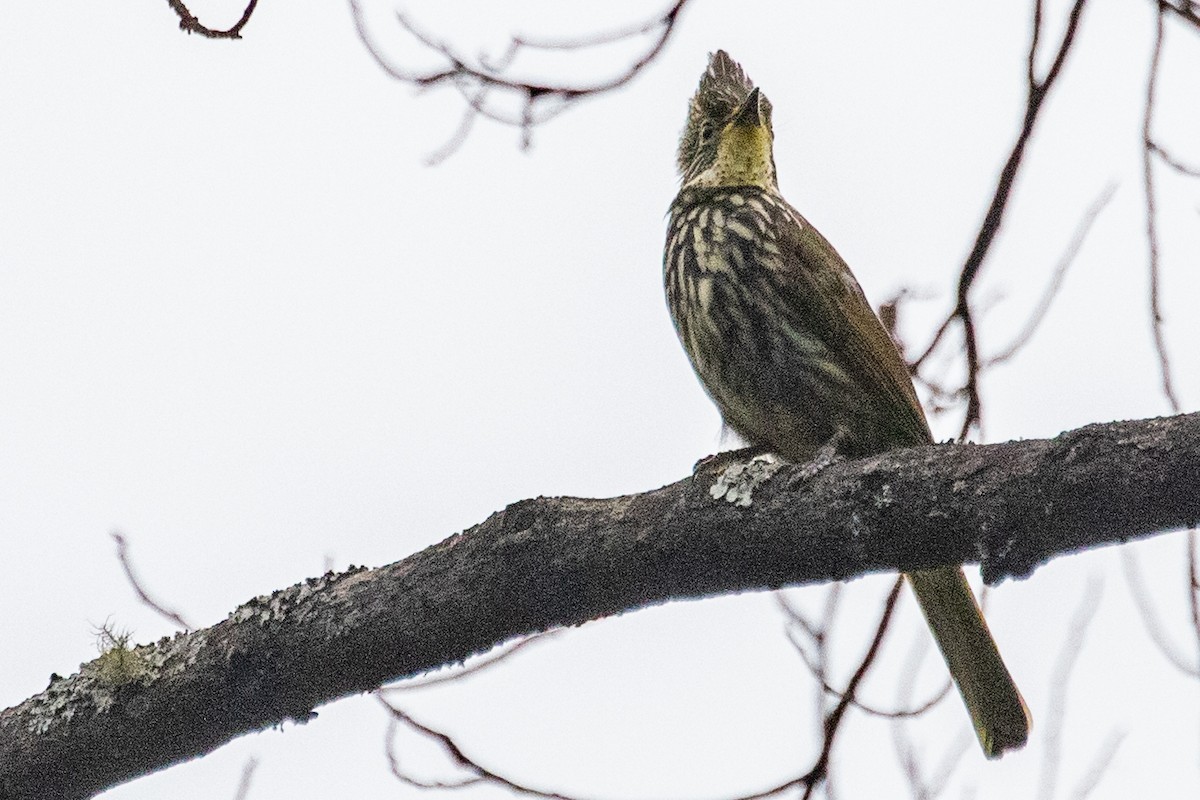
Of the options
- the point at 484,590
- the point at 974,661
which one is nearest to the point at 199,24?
the point at 484,590

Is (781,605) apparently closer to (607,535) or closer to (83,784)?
(607,535)

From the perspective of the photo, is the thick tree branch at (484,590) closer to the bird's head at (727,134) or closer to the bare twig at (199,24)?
the bare twig at (199,24)

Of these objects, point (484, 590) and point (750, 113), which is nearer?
point (484, 590)

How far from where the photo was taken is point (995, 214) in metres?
3.20

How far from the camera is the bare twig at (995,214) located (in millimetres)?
3121

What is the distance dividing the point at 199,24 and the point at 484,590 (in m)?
1.20

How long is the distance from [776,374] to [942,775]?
1186 millimetres

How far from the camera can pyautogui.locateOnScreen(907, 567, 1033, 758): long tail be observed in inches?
128

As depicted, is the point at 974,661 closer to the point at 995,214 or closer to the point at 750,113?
the point at 995,214

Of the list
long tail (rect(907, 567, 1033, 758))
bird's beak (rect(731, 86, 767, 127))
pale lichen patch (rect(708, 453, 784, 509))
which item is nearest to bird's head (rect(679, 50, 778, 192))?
bird's beak (rect(731, 86, 767, 127))

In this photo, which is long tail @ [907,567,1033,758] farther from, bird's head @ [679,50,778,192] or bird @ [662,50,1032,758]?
bird's head @ [679,50,778,192]

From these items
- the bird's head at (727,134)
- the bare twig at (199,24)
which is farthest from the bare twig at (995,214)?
the bare twig at (199,24)

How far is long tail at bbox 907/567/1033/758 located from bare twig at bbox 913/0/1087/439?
35cm

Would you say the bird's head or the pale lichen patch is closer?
the pale lichen patch
